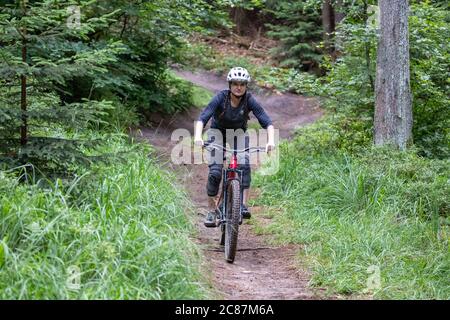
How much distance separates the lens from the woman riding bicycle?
7066 millimetres

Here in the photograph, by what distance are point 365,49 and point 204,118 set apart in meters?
5.40

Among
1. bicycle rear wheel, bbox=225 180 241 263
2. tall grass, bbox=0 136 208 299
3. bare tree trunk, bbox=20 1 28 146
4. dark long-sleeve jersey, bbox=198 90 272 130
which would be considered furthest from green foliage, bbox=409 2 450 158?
bare tree trunk, bbox=20 1 28 146

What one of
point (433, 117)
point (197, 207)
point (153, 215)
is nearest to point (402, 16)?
point (433, 117)

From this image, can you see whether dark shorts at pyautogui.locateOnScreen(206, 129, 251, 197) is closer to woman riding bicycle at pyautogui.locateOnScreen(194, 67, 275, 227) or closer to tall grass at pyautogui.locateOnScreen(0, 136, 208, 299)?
woman riding bicycle at pyautogui.locateOnScreen(194, 67, 275, 227)

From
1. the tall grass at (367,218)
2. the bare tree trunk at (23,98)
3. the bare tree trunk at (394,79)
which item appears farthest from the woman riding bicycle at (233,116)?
the bare tree trunk at (394,79)

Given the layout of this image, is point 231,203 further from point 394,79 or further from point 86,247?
point 394,79

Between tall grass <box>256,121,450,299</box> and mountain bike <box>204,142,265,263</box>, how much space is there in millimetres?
863

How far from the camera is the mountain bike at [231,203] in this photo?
21.5 ft

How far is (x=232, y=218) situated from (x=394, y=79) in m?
4.79

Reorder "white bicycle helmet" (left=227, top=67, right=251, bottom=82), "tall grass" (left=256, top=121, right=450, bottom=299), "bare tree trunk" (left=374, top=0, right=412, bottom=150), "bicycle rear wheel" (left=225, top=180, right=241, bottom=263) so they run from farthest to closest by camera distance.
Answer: "bare tree trunk" (left=374, top=0, right=412, bottom=150) < "white bicycle helmet" (left=227, top=67, right=251, bottom=82) < "bicycle rear wheel" (left=225, top=180, right=241, bottom=263) < "tall grass" (left=256, top=121, right=450, bottom=299)

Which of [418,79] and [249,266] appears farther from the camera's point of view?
[418,79]

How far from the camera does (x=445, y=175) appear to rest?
29.4ft

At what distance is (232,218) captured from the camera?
6566 mm

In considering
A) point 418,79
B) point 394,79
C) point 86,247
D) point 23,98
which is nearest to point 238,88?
point 23,98
